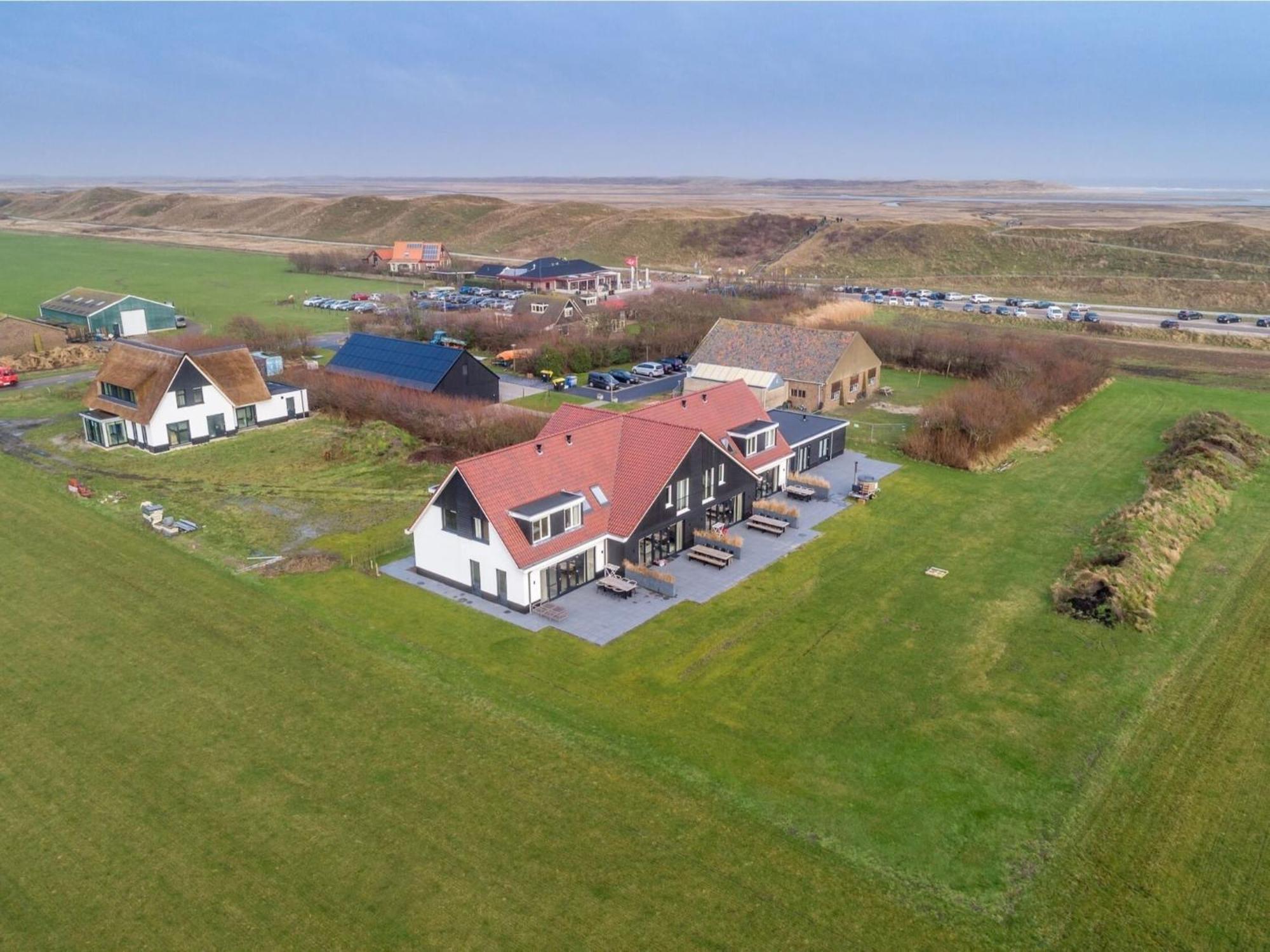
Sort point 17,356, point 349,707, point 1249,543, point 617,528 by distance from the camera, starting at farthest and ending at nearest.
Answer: point 17,356
point 1249,543
point 617,528
point 349,707

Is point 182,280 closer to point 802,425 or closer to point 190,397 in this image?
point 190,397

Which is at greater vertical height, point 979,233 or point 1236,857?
point 979,233

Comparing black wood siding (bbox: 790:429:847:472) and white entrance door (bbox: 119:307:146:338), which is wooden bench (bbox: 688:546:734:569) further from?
white entrance door (bbox: 119:307:146:338)

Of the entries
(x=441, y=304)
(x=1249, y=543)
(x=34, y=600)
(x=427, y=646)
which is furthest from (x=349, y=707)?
(x=441, y=304)

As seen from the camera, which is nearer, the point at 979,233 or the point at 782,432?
the point at 782,432

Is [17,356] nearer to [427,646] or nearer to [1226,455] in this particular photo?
[427,646]

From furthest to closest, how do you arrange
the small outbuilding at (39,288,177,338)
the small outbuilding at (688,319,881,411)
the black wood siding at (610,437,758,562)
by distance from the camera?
the small outbuilding at (39,288,177,338) → the small outbuilding at (688,319,881,411) → the black wood siding at (610,437,758,562)

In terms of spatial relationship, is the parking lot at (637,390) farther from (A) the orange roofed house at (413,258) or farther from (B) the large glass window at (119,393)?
(A) the orange roofed house at (413,258)

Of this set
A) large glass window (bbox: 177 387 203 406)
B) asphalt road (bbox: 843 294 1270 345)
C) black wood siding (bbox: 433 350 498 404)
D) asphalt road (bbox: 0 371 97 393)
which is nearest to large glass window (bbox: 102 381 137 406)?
large glass window (bbox: 177 387 203 406)
